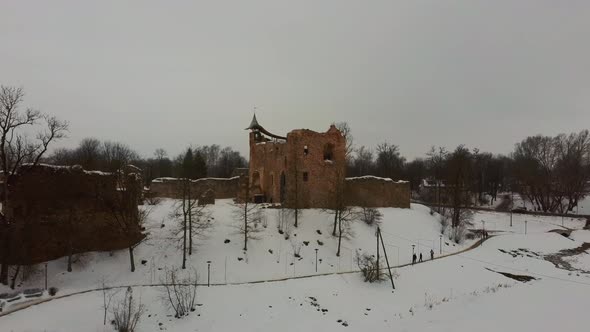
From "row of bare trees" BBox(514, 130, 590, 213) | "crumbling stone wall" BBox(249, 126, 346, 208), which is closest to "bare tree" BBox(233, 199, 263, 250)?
"crumbling stone wall" BBox(249, 126, 346, 208)

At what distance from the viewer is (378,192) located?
111 ft

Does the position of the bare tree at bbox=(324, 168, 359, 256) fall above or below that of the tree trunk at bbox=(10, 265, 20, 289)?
above

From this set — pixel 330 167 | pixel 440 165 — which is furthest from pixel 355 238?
pixel 440 165

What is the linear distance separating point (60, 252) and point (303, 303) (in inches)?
520

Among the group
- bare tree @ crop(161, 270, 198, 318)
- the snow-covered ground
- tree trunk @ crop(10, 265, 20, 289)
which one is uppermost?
the snow-covered ground

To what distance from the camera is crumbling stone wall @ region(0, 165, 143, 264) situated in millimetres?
17641

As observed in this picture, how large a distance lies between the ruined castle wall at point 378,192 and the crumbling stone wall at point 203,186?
12238 mm

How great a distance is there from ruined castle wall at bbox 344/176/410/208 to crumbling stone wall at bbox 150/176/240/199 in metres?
12.2

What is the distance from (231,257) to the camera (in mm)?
21250

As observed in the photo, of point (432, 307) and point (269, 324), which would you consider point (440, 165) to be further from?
point (269, 324)

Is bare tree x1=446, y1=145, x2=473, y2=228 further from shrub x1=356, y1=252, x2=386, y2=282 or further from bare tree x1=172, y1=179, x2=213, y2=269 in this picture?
bare tree x1=172, y1=179, x2=213, y2=269

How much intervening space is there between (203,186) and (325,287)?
19.7 metres

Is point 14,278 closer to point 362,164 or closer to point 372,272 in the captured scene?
point 372,272

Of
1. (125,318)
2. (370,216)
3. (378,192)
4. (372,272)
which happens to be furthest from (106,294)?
(378,192)
